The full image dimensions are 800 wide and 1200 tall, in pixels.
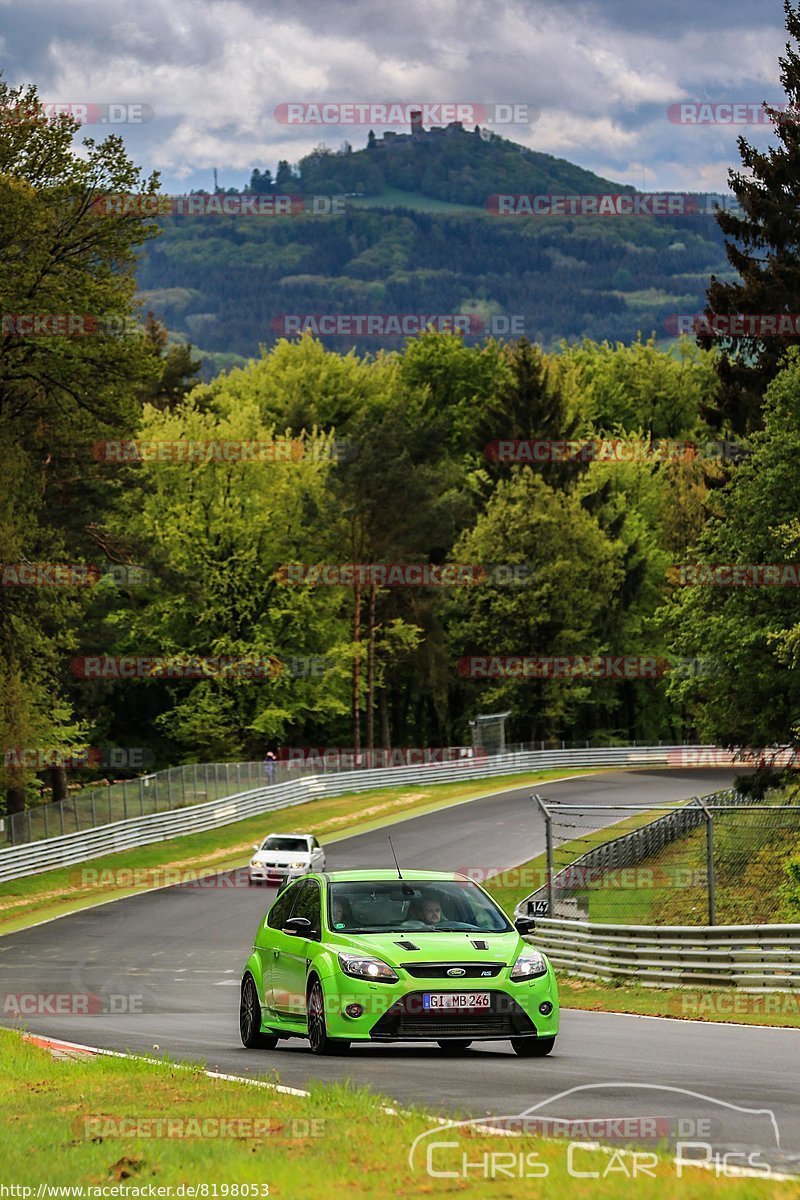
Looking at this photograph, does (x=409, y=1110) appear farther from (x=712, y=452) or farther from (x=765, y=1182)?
(x=712, y=452)

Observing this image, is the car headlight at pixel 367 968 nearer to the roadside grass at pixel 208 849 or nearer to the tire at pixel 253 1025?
the tire at pixel 253 1025

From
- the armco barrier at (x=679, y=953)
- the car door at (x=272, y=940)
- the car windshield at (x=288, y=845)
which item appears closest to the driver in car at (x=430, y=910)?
the car door at (x=272, y=940)

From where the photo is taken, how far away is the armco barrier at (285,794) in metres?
46.8

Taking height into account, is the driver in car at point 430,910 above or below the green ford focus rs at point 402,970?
above

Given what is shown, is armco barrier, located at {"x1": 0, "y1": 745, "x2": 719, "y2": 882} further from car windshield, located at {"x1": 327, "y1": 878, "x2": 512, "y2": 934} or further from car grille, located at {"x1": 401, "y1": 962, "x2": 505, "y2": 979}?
car grille, located at {"x1": 401, "y1": 962, "x2": 505, "y2": 979}

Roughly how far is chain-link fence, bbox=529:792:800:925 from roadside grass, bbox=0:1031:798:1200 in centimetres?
1366

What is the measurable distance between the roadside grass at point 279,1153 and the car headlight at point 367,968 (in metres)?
2.16

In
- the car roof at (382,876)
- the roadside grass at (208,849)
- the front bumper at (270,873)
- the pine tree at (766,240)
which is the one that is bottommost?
the roadside grass at (208,849)

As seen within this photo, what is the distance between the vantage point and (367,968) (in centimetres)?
1297

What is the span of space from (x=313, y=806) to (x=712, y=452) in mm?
18656

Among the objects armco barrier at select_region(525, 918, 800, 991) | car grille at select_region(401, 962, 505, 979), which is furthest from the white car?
car grille at select_region(401, 962, 505, 979)

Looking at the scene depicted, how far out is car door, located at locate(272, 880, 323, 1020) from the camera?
45.1 feet

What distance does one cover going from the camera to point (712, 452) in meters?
54.4

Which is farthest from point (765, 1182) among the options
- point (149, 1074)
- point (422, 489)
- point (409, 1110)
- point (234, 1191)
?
point (422, 489)
